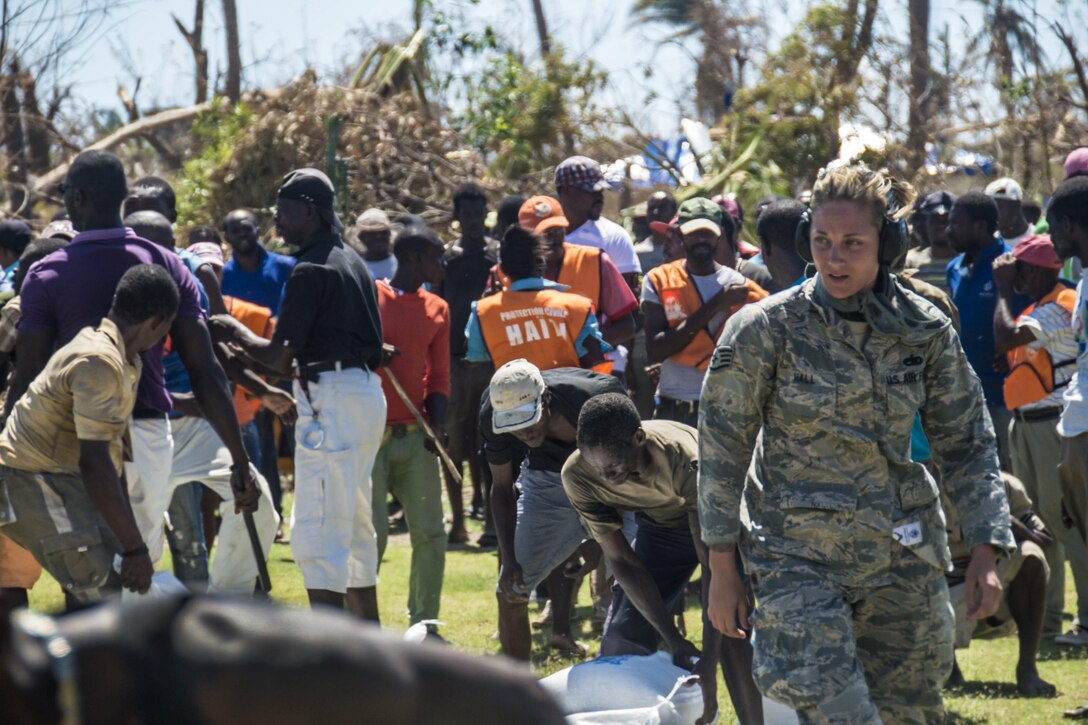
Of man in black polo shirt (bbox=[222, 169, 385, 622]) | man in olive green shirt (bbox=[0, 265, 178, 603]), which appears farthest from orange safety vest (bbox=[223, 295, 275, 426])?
man in olive green shirt (bbox=[0, 265, 178, 603])

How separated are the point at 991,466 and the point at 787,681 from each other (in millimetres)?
874

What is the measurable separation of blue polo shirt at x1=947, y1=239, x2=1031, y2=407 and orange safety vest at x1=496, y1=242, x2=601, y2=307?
7.00 feet

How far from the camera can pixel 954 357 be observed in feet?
13.6

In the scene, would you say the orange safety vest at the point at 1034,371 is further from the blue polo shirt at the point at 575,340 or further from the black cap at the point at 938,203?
the black cap at the point at 938,203

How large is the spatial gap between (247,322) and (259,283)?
587 mm

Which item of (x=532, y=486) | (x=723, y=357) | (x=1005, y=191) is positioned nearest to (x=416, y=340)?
(x=532, y=486)

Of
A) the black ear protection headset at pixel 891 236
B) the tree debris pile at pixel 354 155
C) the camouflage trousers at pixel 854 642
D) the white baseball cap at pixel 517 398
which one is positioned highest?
the tree debris pile at pixel 354 155

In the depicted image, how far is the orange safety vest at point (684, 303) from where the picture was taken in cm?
795

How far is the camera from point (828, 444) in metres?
4.02

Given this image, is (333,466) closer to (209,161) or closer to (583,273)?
(583,273)

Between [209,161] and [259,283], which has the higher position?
[209,161]

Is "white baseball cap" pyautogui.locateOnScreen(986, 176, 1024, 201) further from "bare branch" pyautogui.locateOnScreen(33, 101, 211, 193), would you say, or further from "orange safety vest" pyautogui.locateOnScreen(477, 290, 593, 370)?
"bare branch" pyautogui.locateOnScreen(33, 101, 211, 193)

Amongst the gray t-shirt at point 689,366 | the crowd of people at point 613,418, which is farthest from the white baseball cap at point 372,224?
the gray t-shirt at point 689,366

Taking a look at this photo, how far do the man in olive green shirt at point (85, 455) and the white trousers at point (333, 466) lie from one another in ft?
3.88
